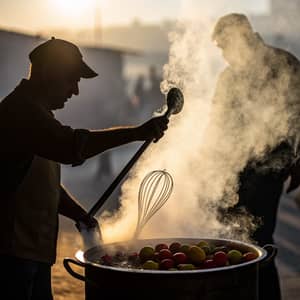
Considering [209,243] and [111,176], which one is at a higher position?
[209,243]

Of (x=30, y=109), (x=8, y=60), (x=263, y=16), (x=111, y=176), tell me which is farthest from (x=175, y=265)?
(x=111, y=176)

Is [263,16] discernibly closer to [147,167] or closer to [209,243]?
[147,167]

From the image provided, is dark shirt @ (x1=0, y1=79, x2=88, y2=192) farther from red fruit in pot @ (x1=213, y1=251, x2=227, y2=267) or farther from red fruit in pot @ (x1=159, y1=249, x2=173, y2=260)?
red fruit in pot @ (x1=213, y1=251, x2=227, y2=267)

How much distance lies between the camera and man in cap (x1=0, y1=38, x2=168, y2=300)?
293 cm

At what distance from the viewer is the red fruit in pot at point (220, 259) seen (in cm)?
305

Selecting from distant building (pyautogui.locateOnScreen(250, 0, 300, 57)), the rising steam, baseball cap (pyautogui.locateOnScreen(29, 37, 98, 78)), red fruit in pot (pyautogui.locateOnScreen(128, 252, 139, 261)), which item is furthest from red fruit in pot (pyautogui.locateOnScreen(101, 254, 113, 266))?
distant building (pyautogui.locateOnScreen(250, 0, 300, 57))

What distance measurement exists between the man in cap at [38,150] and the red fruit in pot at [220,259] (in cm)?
64

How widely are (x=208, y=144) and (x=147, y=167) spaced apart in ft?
1.67

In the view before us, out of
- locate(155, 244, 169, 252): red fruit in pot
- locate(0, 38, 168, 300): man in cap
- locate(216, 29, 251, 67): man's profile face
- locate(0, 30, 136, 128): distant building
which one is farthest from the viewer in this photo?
locate(0, 30, 136, 128): distant building

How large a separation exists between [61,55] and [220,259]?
1238 millimetres

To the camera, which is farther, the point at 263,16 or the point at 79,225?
the point at 263,16

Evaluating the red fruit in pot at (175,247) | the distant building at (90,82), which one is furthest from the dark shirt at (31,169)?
the distant building at (90,82)

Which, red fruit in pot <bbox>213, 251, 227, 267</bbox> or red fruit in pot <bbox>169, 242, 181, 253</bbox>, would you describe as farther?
red fruit in pot <bbox>169, 242, 181, 253</bbox>

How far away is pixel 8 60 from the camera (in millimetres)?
11578
